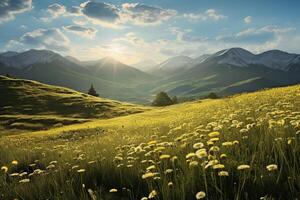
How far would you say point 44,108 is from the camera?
95688mm

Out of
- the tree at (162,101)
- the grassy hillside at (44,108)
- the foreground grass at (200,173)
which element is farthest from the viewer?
the tree at (162,101)

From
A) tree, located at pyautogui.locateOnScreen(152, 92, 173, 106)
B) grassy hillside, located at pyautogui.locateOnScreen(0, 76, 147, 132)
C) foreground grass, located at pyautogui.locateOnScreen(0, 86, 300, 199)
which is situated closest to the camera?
foreground grass, located at pyautogui.locateOnScreen(0, 86, 300, 199)

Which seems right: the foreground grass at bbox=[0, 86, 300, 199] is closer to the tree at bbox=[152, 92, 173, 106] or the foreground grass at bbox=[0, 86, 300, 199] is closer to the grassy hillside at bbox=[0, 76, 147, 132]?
the grassy hillside at bbox=[0, 76, 147, 132]

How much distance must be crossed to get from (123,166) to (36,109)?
301ft

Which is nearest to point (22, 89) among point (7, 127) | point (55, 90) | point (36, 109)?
point (55, 90)

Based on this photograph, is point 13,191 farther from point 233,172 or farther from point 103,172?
point 233,172

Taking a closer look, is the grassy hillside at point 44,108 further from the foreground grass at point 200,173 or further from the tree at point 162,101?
the foreground grass at point 200,173

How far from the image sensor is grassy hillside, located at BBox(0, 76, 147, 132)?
77.8m

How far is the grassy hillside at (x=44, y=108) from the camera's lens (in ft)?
255

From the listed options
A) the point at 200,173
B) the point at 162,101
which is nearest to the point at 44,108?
the point at 162,101

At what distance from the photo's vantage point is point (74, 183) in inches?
283

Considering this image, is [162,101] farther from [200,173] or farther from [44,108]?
[200,173]

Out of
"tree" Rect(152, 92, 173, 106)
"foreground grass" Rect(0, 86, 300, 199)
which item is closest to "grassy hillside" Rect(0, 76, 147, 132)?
"tree" Rect(152, 92, 173, 106)

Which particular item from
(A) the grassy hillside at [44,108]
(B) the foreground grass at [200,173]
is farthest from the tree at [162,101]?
(B) the foreground grass at [200,173]
